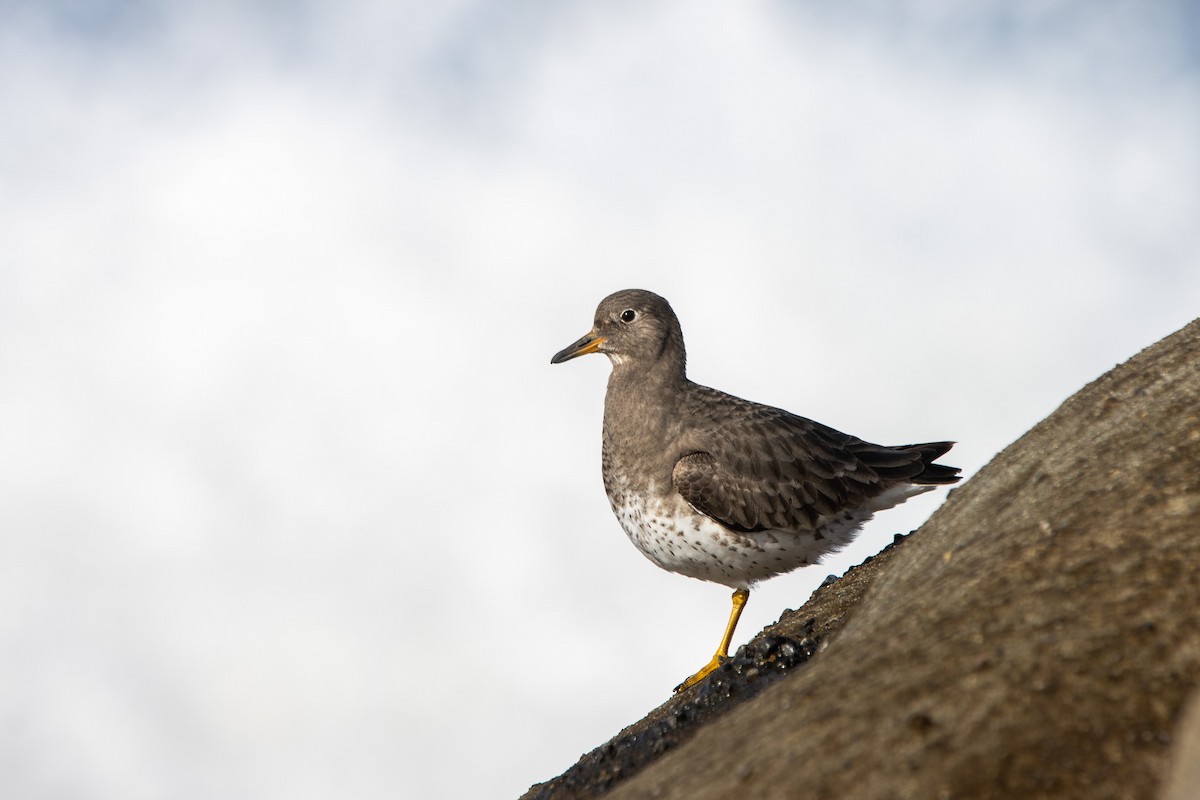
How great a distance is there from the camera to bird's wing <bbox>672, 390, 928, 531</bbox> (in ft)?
39.5

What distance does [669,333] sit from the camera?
1366 cm

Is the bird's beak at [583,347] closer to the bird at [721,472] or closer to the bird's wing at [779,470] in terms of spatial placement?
the bird at [721,472]

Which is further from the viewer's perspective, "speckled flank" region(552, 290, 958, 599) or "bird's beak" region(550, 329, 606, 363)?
"bird's beak" region(550, 329, 606, 363)

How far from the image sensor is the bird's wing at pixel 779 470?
12047 millimetres

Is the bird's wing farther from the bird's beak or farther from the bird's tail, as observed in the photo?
the bird's beak

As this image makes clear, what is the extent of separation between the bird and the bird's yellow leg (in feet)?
0.05

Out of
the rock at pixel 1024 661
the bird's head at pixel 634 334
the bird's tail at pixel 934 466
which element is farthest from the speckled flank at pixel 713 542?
the rock at pixel 1024 661

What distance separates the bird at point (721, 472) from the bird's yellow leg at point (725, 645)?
2 centimetres

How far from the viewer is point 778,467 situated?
1249 cm

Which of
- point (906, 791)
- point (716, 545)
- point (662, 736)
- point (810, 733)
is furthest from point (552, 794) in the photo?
point (906, 791)

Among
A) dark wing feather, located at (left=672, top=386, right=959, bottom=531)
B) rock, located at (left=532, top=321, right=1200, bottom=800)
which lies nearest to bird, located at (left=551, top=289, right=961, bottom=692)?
dark wing feather, located at (left=672, top=386, right=959, bottom=531)

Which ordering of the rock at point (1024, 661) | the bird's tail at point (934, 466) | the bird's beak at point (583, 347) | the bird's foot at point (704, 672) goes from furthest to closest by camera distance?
the bird's beak at point (583, 347) → the bird's tail at point (934, 466) → the bird's foot at point (704, 672) → the rock at point (1024, 661)

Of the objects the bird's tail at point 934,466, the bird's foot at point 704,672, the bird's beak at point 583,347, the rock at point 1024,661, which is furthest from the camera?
the bird's beak at point 583,347

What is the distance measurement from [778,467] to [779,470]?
0.04 m
